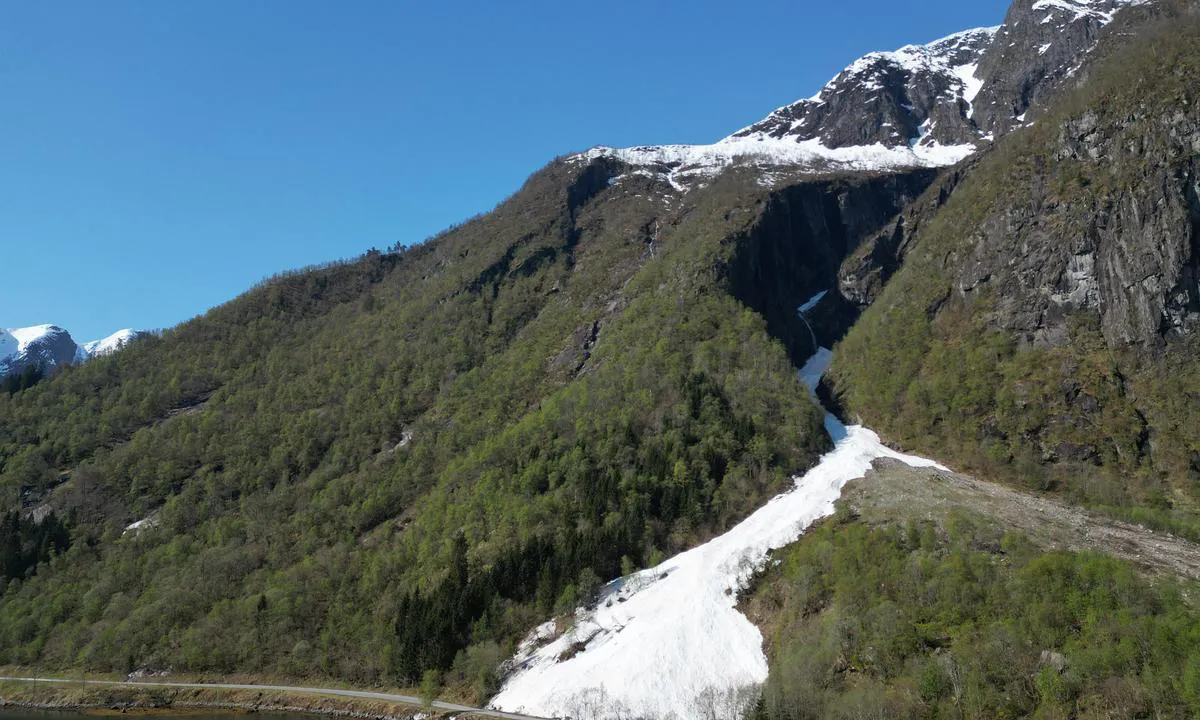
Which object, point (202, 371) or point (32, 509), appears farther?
point (202, 371)

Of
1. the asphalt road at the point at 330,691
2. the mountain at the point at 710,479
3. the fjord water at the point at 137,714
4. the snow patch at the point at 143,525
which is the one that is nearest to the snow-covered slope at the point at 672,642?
the mountain at the point at 710,479

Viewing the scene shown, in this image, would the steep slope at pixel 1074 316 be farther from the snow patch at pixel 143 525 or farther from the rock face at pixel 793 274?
the snow patch at pixel 143 525

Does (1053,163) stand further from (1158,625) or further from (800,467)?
(1158,625)

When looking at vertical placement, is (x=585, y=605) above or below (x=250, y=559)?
below

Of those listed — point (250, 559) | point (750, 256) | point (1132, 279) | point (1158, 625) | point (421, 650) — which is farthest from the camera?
point (750, 256)

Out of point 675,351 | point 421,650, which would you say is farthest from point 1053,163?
point 421,650

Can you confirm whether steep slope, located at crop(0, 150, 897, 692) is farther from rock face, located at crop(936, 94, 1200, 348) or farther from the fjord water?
rock face, located at crop(936, 94, 1200, 348)

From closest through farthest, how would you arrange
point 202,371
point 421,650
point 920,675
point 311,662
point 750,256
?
point 920,675 < point 421,650 < point 311,662 < point 750,256 < point 202,371

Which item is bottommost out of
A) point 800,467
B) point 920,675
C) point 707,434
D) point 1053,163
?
point 920,675

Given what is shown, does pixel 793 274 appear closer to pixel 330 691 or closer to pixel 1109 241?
pixel 1109 241
